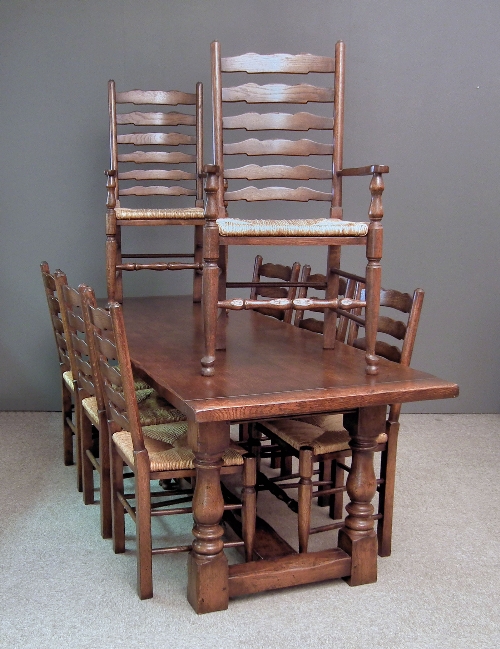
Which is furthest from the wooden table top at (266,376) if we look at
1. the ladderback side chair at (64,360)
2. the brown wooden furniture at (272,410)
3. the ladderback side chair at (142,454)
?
the ladderback side chair at (64,360)

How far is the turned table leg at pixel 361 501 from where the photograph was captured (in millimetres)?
2406

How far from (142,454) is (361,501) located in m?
0.72

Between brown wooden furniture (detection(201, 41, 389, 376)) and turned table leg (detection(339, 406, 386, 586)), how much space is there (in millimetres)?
187

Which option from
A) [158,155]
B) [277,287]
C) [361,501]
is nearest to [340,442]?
[361,501]

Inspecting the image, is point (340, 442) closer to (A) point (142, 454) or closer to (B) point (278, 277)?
(A) point (142, 454)

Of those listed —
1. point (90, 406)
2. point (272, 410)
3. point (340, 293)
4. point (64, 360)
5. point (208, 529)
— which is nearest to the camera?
point (272, 410)

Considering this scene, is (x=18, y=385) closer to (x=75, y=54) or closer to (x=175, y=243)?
(x=175, y=243)

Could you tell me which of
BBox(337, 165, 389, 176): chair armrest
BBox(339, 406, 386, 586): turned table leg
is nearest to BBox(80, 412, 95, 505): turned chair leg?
BBox(339, 406, 386, 586): turned table leg

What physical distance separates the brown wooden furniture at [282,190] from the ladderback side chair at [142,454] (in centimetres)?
26

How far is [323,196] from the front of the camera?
266 centimetres

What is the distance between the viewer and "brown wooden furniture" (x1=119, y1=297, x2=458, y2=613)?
2.13 metres

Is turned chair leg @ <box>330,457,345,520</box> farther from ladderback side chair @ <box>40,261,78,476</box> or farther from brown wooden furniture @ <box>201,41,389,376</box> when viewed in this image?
ladderback side chair @ <box>40,261,78,476</box>

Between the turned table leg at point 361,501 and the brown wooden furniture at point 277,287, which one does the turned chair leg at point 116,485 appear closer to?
the turned table leg at point 361,501

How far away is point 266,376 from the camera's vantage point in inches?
92.5
